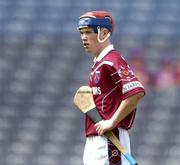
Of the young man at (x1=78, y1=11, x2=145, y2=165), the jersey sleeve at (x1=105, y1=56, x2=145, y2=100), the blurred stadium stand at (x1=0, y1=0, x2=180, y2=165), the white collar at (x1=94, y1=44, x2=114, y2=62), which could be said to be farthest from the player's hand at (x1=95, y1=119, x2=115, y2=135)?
the blurred stadium stand at (x1=0, y1=0, x2=180, y2=165)

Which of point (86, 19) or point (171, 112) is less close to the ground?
point (171, 112)

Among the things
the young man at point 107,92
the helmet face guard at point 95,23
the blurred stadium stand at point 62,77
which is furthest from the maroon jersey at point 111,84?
the blurred stadium stand at point 62,77

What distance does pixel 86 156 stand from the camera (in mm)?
3684

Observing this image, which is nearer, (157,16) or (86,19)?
(86,19)

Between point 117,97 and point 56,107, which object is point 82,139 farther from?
point 117,97

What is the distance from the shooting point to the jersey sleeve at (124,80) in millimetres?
3527

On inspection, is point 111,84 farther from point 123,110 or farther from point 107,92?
point 123,110

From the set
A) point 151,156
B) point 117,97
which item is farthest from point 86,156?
point 151,156

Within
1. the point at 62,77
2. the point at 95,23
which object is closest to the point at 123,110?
the point at 95,23

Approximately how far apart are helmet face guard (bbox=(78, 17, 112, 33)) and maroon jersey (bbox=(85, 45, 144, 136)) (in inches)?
4.1

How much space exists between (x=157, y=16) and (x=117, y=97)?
5.08 metres

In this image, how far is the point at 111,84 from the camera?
3.62 metres

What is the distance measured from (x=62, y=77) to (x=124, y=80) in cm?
476

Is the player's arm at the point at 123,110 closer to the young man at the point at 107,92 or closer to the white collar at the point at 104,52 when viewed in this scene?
the young man at the point at 107,92
